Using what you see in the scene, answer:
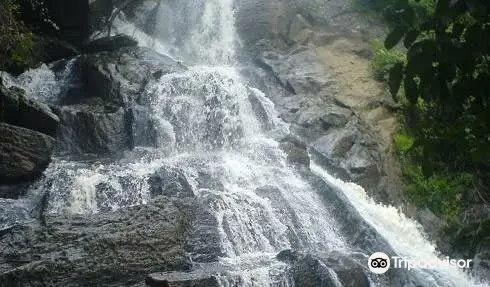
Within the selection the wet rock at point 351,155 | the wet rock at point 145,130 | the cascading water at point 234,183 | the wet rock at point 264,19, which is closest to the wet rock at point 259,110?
the cascading water at point 234,183

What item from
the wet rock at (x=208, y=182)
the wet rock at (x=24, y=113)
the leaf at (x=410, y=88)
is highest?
the wet rock at (x=24, y=113)

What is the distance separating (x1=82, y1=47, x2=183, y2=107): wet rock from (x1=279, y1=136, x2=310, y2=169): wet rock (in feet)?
14.6

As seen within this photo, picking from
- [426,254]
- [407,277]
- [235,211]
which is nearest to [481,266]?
[426,254]

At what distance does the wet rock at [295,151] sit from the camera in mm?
11418

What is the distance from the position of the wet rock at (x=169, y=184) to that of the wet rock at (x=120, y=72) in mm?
4223

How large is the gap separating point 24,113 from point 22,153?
4.26 feet

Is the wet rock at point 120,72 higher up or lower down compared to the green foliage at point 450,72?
higher up

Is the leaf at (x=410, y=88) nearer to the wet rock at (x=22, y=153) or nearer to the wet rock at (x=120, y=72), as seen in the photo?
the wet rock at (x=22, y=153)

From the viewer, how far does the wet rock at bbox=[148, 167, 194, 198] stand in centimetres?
915

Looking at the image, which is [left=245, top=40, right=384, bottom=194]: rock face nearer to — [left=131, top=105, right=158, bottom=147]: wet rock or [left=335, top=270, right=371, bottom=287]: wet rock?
[left=131, top=105, right=158, bottom=147]: wet rock

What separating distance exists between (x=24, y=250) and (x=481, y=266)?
7997mm

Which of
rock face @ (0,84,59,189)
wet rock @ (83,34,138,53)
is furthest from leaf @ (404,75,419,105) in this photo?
wet rock @ (83,34,138,53)

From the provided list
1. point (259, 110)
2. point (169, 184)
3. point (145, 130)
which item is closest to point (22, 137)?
point (169, 184)

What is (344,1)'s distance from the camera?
64.4 feet
